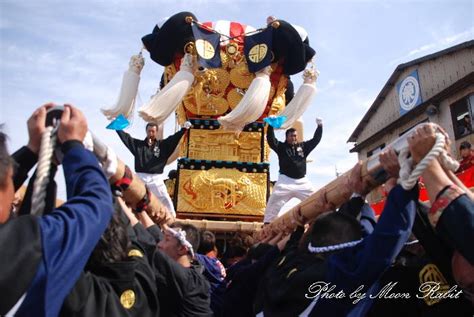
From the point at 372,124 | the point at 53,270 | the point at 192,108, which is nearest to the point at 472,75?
the point at 372,124

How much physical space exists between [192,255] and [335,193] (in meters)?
0.80

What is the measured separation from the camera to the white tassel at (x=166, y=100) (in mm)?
5504

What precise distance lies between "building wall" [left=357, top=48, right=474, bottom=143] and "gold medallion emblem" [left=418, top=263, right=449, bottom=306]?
41.8 feet

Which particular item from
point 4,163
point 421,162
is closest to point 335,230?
point 421,162

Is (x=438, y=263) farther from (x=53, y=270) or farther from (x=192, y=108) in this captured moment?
(x=192, y=108)

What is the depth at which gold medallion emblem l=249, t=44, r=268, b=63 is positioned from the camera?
20.1 feet

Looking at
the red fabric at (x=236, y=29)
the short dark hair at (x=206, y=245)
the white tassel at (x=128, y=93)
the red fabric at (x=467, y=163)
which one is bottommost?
the short dark hair at (x=206, y=245)

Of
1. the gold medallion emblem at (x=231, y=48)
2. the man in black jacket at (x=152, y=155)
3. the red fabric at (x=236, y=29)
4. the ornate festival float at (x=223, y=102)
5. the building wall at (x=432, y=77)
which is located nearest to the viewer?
the man in black jacket at (x=152, y=155)

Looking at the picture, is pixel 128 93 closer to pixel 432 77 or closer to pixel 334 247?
pixel 334 247

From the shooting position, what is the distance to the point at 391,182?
149cm

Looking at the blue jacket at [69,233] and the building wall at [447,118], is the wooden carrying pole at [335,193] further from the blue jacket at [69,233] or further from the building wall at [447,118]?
the building wall at [447,118]

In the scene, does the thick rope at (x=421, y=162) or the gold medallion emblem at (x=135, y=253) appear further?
the gold medallion emblem at (x=135, y=253)

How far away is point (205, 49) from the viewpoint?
20.2ft

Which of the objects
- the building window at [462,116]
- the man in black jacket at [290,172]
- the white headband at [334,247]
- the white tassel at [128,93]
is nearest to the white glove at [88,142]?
the white headband at [334,247]
